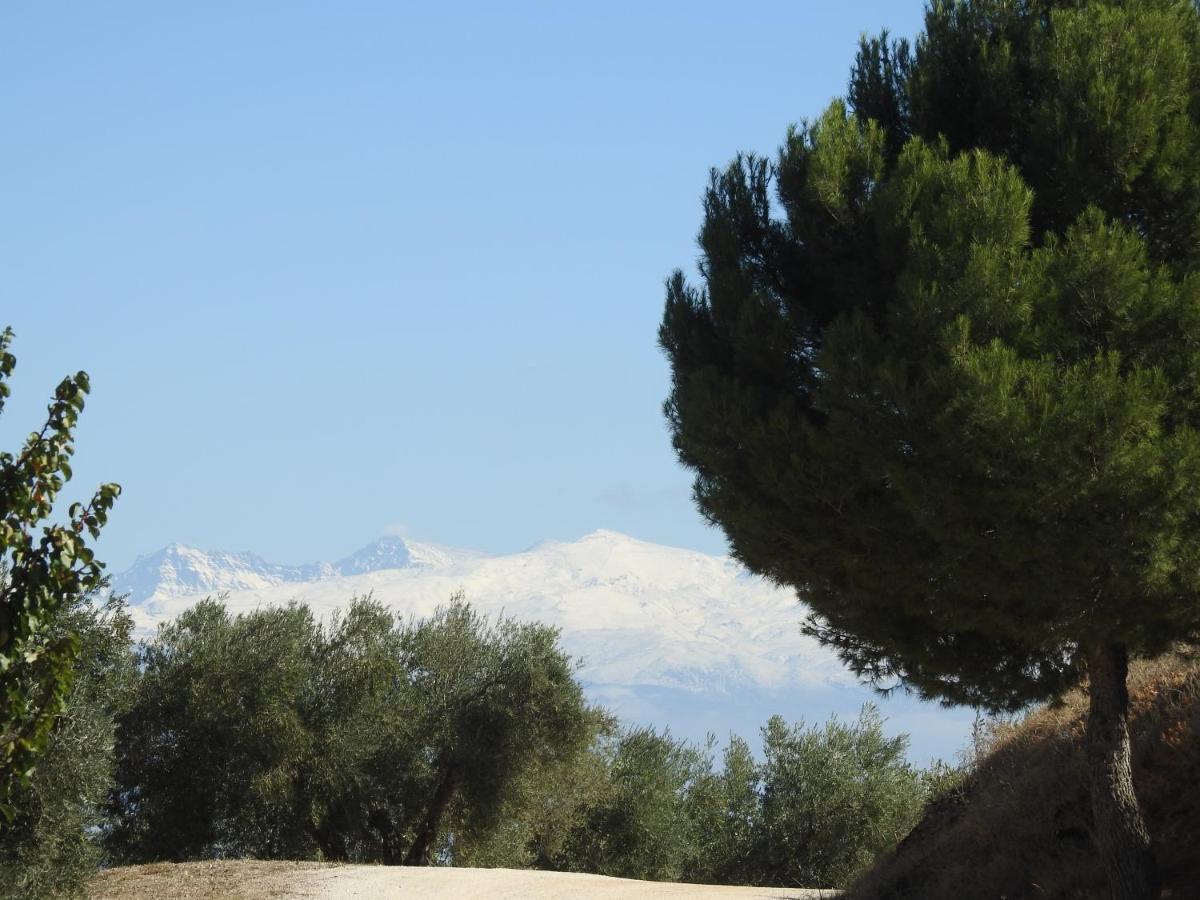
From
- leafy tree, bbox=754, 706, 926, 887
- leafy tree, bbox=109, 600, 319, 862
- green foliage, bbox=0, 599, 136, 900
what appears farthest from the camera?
leafy tree, bbox=754, 706, 926, 887

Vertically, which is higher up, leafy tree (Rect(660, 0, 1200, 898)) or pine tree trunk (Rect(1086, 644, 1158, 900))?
leafy tree (Rect(660, 0, 1200, 898))

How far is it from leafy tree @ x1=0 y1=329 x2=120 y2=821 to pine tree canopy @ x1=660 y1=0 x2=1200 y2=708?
583cm

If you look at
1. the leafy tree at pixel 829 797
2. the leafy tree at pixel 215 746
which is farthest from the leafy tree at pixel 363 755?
the leafy tree at pixel 829 797

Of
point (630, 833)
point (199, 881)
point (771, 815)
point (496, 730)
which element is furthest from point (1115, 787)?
point (771, 815)

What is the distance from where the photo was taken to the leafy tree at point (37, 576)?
8.96m

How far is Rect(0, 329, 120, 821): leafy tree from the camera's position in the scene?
8961mm

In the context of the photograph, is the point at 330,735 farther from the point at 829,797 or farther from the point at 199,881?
the point at 829,797

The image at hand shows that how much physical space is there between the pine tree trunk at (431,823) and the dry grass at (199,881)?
7.24 metres

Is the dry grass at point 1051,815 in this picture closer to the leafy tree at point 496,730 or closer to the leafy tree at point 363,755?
the leafy tree at point 496,730

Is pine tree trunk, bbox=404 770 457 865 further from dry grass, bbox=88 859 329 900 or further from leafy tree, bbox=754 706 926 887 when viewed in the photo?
leafy tree, bbox=754 706 926 887

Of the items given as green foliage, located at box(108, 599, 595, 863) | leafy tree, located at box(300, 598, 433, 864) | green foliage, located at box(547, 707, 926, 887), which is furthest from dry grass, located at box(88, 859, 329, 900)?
green foliage, located at box(547, 707, 926, 887)

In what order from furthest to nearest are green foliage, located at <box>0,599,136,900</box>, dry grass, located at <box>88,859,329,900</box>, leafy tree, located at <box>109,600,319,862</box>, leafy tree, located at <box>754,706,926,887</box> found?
leafy tree, located at <box>754,706,926,887</box> < leafy tree, located at <box>109,600,319,862</box> < dry grass, located at <box>88,859,329,900</box> < green foliage, located at <box>0,599,136,900</box>

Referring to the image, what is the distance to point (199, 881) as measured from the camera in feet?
67.3

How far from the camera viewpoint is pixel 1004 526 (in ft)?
35.1
